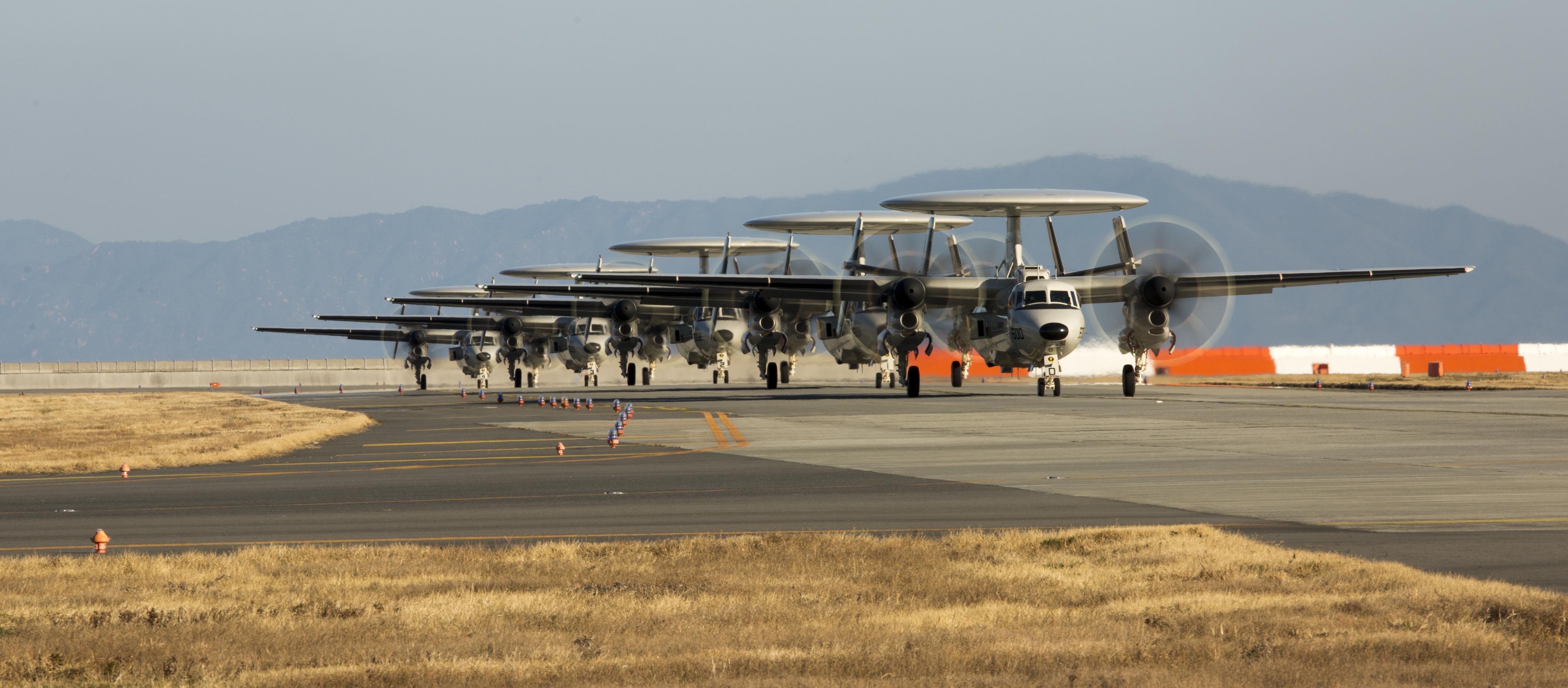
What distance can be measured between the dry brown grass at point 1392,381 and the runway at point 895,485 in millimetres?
20647

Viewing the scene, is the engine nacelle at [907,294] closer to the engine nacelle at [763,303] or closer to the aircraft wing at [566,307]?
the engine nacelle at [763,303]

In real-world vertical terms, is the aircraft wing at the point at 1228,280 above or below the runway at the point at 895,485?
above

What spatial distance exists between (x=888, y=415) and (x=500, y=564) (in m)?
25.4

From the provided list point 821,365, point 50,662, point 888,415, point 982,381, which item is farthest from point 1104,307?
point 821,365

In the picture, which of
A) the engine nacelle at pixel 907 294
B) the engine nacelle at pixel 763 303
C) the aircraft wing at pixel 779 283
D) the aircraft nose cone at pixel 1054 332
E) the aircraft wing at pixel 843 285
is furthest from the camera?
the engine nacelle at pixel 763 303

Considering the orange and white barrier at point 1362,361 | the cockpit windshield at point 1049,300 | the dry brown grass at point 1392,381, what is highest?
the cockpit windshield at point 1049,300

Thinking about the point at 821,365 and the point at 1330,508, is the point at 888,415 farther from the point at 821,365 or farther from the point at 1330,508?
the point at 821,365

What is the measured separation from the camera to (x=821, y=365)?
104 meters

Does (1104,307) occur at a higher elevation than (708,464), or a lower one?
higher

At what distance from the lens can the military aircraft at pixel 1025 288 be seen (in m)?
42.5

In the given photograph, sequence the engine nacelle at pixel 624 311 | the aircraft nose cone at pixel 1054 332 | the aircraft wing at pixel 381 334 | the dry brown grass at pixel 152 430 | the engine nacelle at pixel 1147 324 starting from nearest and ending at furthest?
the dry brown grass at pixel 152 430 → the aircraft nose cone at pixel 1054 332 → the engine nacelle at pixel 1147 324 → the engine nacelle at pixel 624 311 → the aircraft wing at pixel 381 334

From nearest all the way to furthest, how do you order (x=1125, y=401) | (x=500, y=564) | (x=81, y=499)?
(x=500, y=564) → (x=81, y=499) → (x=1125, y=401)

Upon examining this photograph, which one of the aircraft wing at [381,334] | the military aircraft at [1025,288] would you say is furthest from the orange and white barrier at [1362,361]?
the aircraft wing at [381,334]

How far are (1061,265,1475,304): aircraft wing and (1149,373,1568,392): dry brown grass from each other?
553 centimetres
